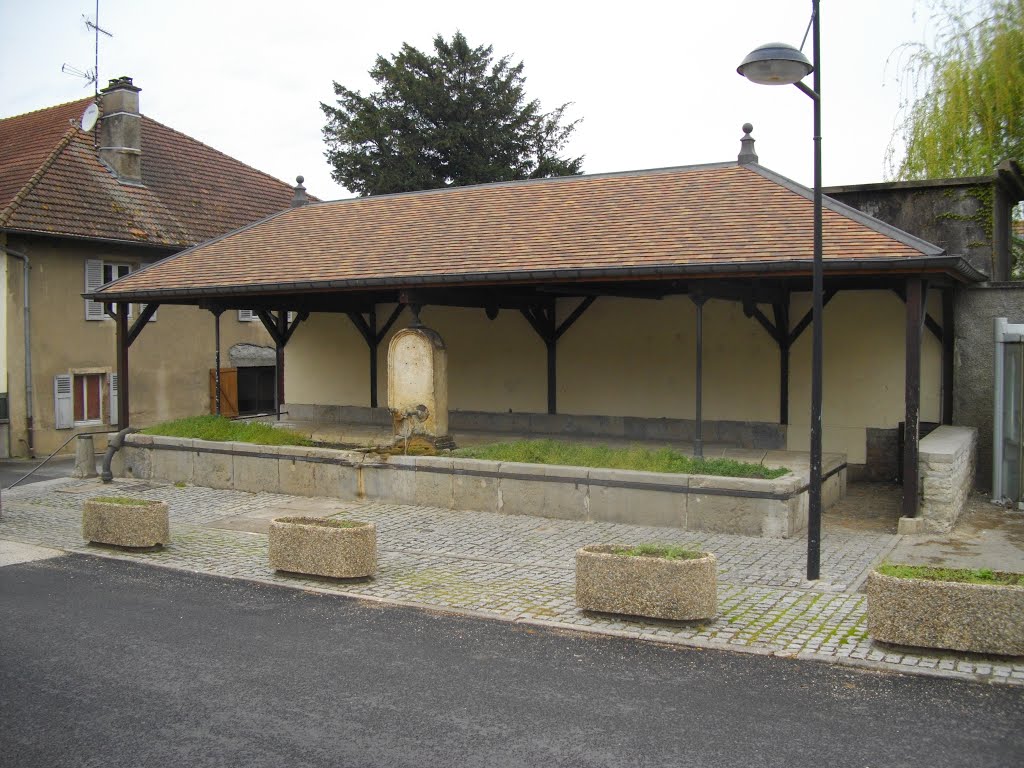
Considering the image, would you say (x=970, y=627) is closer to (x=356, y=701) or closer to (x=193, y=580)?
(x=356, y=701)

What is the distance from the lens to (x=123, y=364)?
16188mm

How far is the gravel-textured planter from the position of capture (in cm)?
831

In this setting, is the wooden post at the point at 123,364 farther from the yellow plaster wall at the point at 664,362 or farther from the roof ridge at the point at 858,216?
the roof ridge at the point at 858,216

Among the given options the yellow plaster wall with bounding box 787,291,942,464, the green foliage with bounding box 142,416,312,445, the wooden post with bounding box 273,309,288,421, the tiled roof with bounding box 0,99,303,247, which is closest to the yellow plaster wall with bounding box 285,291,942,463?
the yellow plaster wall with bounding box 787,291,942,464

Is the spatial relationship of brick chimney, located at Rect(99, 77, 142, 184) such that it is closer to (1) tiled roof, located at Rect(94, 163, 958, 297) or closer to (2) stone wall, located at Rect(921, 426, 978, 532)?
(1) tiled roof, located at Rect(94, 163, 958, 297)

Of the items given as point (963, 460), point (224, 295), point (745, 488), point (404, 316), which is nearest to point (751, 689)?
point (745, 488)

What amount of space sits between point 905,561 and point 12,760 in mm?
7278

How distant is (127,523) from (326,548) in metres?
2.76

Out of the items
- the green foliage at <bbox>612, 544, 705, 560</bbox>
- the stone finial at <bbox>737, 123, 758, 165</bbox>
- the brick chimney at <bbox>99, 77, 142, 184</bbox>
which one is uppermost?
the brick chimney at <bbox>99, 77, 142, 184</bbox>

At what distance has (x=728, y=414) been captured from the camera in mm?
14172

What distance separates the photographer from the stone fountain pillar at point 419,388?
1283 centimetres

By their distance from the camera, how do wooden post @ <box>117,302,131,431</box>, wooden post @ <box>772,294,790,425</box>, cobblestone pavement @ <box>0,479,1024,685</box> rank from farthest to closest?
wooden post @ <box>117,302,131,431</box> < wooden post @ <box>772,294,790,425</box> < cobblestone pavement @ <box>0,479,1024,685</box>

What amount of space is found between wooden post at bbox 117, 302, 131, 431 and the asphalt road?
942cm

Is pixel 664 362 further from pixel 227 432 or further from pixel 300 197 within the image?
pixel 300 197
